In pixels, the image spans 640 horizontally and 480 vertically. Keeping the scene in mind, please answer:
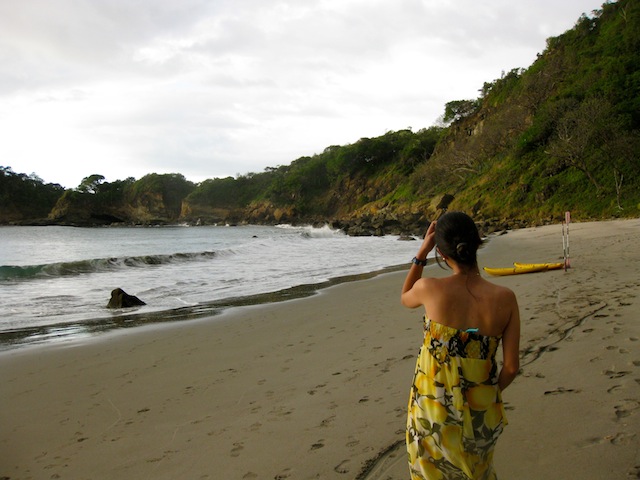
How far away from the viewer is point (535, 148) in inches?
1491

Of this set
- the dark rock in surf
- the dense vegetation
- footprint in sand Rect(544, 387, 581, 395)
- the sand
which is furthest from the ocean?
the dense vegetation

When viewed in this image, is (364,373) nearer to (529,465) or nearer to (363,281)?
(529,465)

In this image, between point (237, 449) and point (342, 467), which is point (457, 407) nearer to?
point (342, 467)

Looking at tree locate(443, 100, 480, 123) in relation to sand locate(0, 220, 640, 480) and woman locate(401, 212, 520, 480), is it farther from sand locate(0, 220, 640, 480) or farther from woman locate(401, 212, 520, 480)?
woman locate(401, 212, 520, 480)

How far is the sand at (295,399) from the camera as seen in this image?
106 inches

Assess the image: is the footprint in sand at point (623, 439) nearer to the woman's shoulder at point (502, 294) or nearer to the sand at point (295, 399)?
the sand at point (295, 399)

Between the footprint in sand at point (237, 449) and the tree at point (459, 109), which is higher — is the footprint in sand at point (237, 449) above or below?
below

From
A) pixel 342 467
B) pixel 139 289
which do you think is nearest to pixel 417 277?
pixel 342 467

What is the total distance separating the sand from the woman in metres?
0.68

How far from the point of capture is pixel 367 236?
121 ft

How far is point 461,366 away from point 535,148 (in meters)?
40.5

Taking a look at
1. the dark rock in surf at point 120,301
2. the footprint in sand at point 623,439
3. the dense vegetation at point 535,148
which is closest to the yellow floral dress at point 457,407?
the footprint in sand at point 623,439

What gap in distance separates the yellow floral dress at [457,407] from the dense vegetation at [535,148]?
2791 centimetres

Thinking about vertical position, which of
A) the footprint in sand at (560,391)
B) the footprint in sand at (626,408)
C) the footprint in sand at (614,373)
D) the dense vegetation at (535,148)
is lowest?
the footprint in sand at (560,391)
